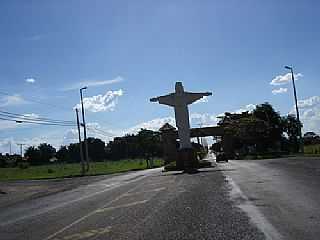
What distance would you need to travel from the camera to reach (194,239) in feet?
30.3

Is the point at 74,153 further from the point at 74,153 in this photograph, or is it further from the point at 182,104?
the point at 182,104

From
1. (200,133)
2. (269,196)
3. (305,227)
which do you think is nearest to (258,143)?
(200,133)

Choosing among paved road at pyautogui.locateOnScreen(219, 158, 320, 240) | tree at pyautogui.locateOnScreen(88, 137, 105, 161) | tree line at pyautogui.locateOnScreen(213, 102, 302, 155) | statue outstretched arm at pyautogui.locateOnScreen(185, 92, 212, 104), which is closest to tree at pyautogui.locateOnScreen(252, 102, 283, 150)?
tree line at pyautogui.locateOnScreen(213, 102, 302, 155)

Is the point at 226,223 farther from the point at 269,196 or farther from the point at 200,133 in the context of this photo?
the point at 200,133

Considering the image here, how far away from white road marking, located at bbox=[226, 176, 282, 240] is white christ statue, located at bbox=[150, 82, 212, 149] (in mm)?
27840

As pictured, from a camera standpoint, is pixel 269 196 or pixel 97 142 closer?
pixel 269 196

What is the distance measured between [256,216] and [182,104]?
34721 mm

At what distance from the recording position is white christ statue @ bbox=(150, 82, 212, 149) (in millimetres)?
46094

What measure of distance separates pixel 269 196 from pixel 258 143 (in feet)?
274

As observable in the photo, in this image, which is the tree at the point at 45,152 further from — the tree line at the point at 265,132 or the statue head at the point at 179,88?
the statue head at the point at 179,88

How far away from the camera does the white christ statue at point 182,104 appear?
→ 151 ft

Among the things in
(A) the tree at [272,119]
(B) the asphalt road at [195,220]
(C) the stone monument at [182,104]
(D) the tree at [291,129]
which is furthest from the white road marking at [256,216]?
(D) the tree at [291,129]

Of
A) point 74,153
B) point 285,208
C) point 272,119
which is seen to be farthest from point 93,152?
point 285,208

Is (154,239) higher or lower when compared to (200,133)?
lower
